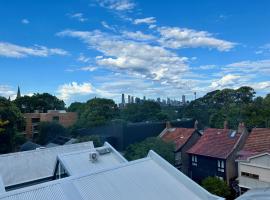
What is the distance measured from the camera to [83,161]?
20.5 metres

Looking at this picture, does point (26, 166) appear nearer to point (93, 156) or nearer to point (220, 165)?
point (93, 156)

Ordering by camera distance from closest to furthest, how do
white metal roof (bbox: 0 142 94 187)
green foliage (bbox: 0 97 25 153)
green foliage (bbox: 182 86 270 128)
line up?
white metal roof (bbox: 0 142 94 187) → green foliage (bbox: 0 97 25 153) → green foliage (bbox: 182 86 270 128)

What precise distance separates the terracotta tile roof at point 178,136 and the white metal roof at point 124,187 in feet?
60.0

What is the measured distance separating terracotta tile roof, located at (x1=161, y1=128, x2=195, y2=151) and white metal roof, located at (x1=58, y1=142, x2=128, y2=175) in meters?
14.0

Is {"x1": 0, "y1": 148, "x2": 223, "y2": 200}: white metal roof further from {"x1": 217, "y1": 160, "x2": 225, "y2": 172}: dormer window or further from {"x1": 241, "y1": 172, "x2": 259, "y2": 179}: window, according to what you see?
{"x1": 217, "y1": 160, "x2": 225, "y2": 172}: dormer window

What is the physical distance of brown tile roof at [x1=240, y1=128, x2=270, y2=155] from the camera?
93.7 feet

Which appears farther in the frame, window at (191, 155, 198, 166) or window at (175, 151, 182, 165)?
window at (175, 151, 182, 165)

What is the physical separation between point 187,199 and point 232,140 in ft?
61.1

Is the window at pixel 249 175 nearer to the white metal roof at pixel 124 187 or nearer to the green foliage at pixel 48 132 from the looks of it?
the white metal roof at pixel 124 187

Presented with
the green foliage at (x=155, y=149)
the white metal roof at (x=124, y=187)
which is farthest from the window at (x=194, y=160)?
the white metal roof at (x=124, y=187)

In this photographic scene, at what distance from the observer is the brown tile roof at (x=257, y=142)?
28.6 metres

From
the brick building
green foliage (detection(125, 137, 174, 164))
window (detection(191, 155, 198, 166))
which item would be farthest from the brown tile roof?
the brick building

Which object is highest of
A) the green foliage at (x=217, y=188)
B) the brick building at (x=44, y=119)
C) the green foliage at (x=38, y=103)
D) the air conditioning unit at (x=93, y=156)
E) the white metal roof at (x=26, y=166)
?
the green foliage at (x=38, y=103)

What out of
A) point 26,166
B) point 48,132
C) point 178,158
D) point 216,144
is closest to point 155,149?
point 178,158
